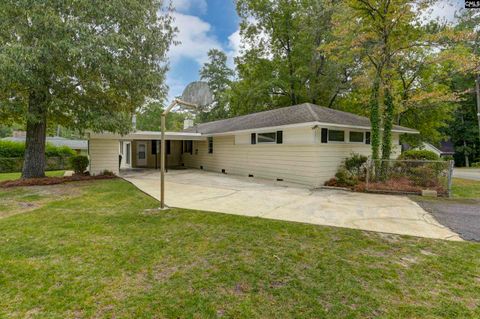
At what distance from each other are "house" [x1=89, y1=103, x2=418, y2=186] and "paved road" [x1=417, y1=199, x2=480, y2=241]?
362 centimetres

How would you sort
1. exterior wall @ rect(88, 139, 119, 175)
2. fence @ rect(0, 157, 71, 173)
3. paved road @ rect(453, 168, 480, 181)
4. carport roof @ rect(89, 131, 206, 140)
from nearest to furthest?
1. carport roof @ rect(89, 131, 206, 140)
2. exterior wall @ rect(88, 139, 119, 175)
3. paved road @ rect(453, 168, 480, 181)
4. fence @ rect(0, 157, 71, 173)

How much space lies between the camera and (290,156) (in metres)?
10.5

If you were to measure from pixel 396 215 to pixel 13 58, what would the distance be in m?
11.4

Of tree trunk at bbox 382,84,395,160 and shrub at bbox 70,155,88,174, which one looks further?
shrub at bbox 70,155,88,174

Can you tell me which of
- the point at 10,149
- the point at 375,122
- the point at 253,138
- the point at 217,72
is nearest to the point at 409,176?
the point at 375,122

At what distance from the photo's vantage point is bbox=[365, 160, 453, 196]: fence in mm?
7808

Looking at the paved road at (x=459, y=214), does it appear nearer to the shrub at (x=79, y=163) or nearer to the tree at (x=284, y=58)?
the tree at (x=284, y=58)

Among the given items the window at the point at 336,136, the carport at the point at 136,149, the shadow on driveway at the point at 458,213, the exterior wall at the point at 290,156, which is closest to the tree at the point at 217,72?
the carport at the point at 136,149

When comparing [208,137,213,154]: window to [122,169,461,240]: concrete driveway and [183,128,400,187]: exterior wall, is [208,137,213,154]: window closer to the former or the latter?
[183,128,400,187]: exterior wall

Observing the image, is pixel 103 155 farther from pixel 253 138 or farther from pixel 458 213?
pixel 458 213

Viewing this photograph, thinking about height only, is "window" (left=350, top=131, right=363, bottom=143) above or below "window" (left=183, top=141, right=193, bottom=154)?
above

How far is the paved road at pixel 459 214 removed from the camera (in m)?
4.53

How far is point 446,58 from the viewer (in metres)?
9.07

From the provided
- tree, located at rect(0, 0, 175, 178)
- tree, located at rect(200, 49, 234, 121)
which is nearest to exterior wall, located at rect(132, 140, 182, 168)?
tree, located at rect(0, 0, 175, 178)
